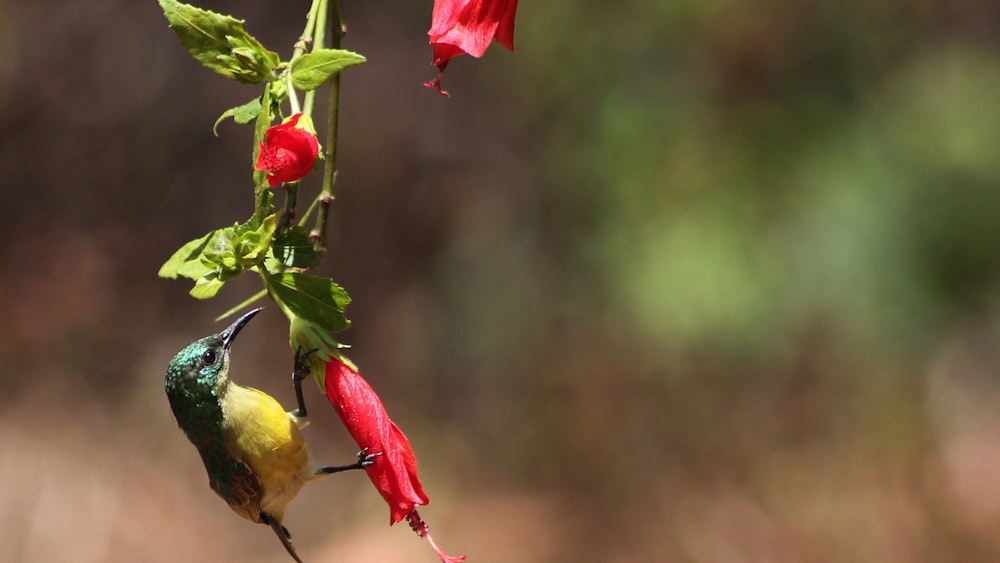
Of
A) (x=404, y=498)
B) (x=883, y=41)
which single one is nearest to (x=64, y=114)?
(x=883, y=41)

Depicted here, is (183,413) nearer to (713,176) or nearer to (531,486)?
(713,176)

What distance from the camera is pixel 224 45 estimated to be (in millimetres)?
1202

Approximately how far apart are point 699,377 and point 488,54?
1560mm

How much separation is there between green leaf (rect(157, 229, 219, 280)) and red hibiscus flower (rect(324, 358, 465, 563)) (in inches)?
10.0

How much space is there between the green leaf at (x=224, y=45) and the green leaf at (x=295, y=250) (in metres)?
0.18

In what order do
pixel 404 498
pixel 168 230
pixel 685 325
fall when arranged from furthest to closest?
pixel 168 230, pixel 685 325, pixel 404 498

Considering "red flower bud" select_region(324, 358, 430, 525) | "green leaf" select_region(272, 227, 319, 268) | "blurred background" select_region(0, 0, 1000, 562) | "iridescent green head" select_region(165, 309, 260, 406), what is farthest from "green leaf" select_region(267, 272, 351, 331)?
"blurred background" select_region(0, 0, 1000, 562)

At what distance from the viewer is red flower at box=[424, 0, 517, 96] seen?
122cm

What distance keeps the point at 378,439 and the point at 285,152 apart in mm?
394

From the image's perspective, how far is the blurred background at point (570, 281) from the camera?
3.32m

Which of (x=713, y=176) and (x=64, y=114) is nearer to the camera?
(x=713, y=176)

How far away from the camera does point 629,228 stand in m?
3.45

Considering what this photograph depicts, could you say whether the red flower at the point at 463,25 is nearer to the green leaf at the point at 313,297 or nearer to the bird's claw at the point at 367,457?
the green leaf at the point at 313,297

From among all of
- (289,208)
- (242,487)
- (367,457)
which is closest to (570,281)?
(242,487)
